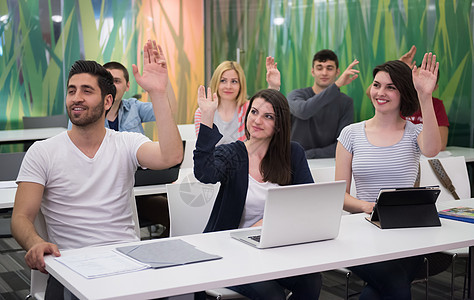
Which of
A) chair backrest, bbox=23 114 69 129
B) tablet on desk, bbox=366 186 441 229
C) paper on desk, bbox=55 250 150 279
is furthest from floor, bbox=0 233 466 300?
chair backrest, bbox=23 114 69 129

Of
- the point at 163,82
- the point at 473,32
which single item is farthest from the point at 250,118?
the point at 473,32

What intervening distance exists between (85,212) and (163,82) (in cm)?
62

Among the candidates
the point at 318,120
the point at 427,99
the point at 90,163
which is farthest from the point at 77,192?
the point at 318,120

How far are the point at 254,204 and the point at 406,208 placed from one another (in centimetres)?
66

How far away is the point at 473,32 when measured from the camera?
5.34 metres

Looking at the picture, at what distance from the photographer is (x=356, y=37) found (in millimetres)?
6352

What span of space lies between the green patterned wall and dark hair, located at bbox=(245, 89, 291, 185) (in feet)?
10.3

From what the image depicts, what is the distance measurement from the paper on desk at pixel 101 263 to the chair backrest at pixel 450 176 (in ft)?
6.81

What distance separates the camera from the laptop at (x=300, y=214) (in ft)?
7.01

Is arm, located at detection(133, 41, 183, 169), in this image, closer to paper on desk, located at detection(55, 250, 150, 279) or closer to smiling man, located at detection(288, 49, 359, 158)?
paper on desk, located at detection(55, 250, 150, 279)

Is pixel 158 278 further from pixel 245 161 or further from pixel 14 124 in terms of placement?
pixel 14 124

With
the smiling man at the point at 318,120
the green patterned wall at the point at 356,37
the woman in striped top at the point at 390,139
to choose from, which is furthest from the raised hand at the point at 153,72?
the green patterned wall at the point at 356,37

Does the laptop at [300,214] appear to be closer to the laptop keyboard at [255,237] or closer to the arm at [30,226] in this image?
the laptop keyboard at [255,237]

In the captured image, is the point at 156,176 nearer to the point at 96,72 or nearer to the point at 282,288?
the point at 96,72
